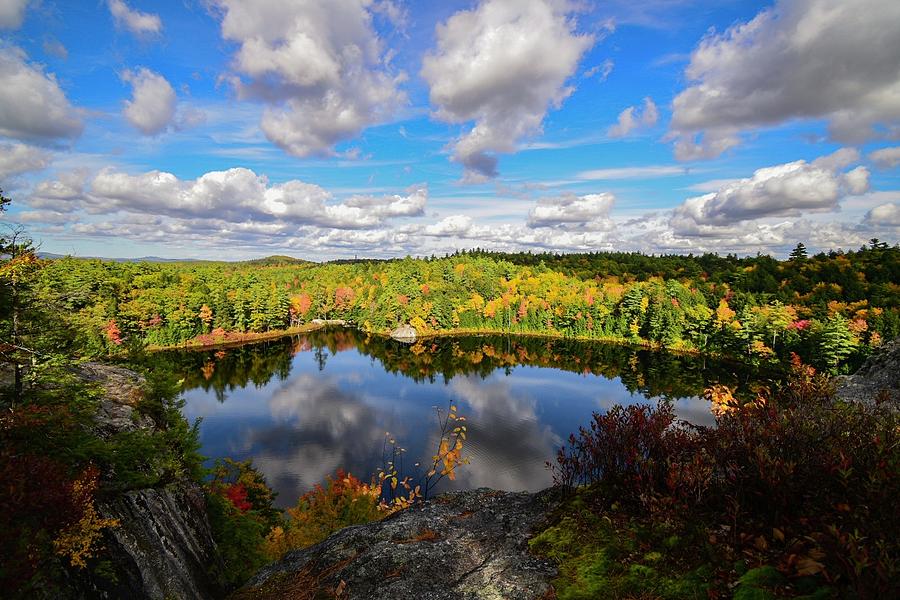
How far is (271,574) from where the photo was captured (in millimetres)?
7469

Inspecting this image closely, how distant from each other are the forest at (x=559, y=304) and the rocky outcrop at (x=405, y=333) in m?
1.80

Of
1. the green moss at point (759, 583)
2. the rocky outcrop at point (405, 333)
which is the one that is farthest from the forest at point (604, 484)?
the rocky outcrop at point (405, 333)

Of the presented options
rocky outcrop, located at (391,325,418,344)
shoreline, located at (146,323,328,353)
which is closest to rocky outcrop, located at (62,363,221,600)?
shoreline, located at (146,323,328,353)

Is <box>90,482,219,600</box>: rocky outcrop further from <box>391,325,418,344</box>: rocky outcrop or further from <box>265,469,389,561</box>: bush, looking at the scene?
<box>391,325,418,344</box>: rocky outcrop

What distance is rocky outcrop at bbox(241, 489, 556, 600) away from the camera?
→ 571 centimetres

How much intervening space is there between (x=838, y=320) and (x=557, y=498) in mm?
78121

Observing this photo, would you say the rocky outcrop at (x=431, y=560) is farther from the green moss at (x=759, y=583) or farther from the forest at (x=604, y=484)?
the green moss at (x=759, y=583)

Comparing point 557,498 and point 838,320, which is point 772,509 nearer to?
point 557,498

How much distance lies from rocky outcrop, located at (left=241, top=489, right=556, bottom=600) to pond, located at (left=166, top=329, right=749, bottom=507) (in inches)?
859

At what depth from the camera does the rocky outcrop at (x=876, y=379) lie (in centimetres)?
1263

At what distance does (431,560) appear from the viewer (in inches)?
254

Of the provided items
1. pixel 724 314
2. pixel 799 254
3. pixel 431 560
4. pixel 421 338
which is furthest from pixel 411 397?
pixel 799 254

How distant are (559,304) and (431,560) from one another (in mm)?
112091

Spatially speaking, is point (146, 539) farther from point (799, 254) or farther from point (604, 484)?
point (799, 254)
